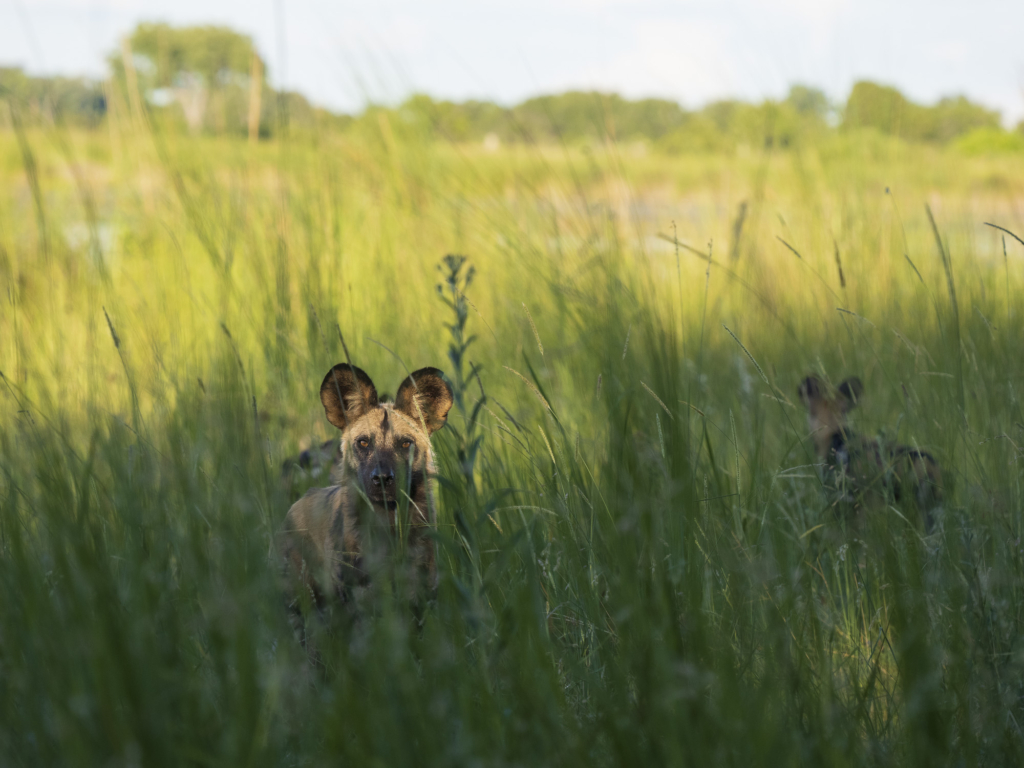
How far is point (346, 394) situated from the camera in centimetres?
223

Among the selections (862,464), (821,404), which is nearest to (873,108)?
(821,404)

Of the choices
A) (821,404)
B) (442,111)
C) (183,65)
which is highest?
(183,65)

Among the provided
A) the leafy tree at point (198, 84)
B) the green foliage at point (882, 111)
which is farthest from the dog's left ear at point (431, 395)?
the green foliage at point (882, 111)

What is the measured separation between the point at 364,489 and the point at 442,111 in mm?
3297

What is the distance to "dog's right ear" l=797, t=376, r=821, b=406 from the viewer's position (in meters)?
3.33

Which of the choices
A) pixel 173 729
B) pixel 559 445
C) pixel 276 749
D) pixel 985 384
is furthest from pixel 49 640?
pixel 985 384

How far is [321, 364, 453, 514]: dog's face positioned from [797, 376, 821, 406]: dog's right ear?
72.5 inches

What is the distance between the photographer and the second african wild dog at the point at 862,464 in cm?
214

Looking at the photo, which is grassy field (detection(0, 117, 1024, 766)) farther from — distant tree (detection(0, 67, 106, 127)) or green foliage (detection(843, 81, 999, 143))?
green foliage (detection(843, 81, 999, 143))

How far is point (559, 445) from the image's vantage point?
2.15 meters

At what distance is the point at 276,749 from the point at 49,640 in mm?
443

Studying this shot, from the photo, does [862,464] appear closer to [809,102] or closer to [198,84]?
[809,102]

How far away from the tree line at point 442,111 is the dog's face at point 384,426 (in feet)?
5.46

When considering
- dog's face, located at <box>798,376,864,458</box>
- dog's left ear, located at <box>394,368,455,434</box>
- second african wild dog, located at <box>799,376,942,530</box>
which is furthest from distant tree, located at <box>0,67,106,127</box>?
dog's face, located at <box>798,376,864,458</box>
